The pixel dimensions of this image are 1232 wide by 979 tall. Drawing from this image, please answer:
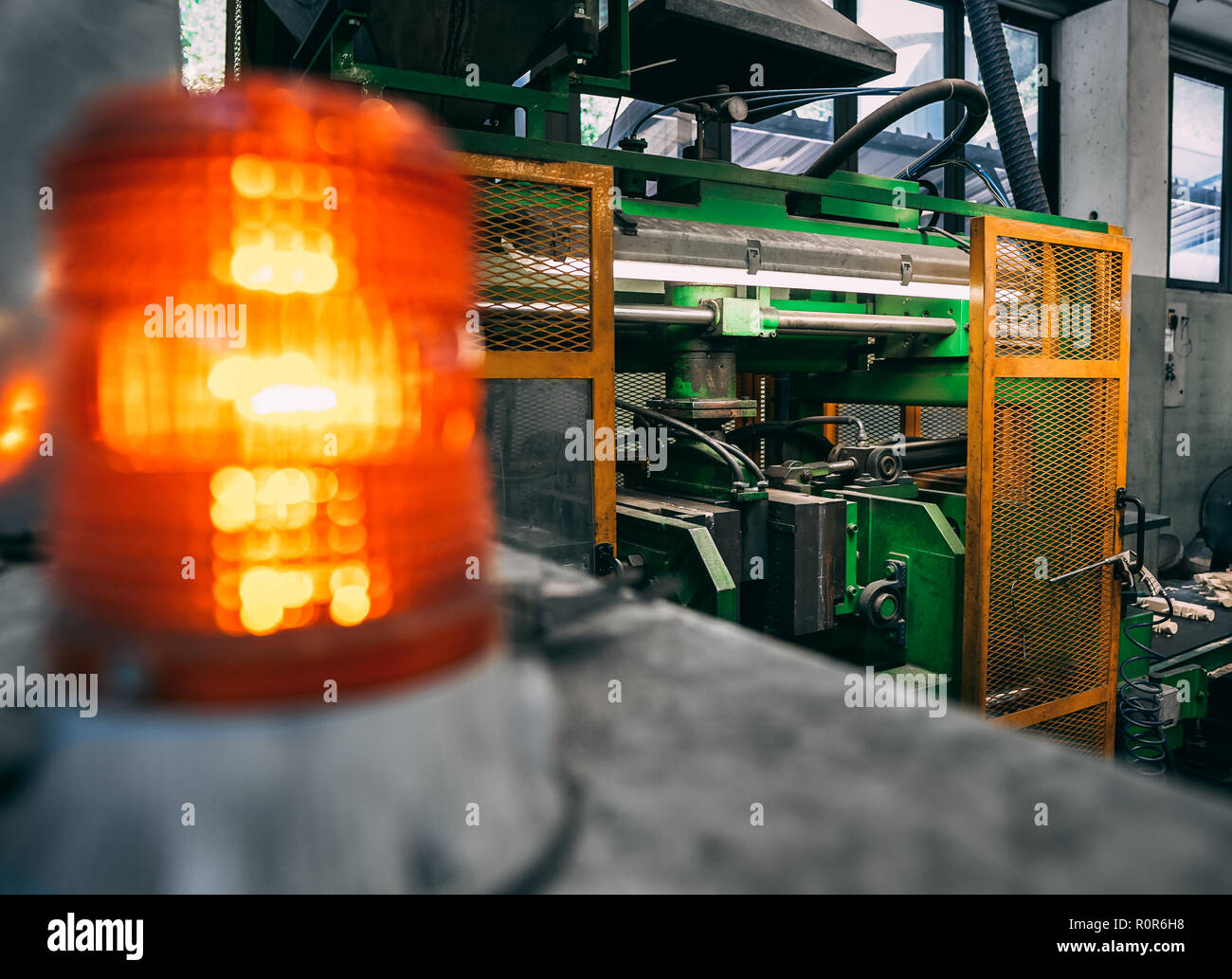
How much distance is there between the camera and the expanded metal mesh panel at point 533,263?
184cm

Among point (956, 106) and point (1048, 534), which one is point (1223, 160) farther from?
point (1048, 534)

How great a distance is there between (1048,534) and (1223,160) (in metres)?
6.82

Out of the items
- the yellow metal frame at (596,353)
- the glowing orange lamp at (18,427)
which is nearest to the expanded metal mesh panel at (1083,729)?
the yellow metal frame at (596,353)

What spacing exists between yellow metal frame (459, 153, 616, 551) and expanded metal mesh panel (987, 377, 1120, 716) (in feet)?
5.03

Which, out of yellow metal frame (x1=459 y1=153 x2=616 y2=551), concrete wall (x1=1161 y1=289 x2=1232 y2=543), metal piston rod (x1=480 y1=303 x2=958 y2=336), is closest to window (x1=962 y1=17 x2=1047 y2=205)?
concrete wall (x1=1161 y1=289 x2=1232 y2=543)

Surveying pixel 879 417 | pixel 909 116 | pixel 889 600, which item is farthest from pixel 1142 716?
pixel 909 116

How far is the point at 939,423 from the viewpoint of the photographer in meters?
4.52

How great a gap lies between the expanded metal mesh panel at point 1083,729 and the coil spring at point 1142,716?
214 millimetres

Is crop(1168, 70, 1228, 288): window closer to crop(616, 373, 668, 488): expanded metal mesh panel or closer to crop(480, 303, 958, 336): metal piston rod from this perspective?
crop(480, 303, 958, 336): metal piston rod

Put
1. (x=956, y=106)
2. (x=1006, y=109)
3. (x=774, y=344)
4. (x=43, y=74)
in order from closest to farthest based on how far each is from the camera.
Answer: (x=43, y=74) → (x=774, y=344) → (x=1006, y=109) → (x=956, y=106)

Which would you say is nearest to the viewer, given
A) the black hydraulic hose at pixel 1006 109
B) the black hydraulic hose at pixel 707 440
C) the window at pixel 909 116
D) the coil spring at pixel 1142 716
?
the black hydraulic hose at pixel 707 440

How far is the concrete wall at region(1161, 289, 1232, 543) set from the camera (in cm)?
677

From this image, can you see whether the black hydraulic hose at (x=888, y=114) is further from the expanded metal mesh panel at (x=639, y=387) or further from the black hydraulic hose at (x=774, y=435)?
the expanded metal mesh panel at (x=639, y=387)

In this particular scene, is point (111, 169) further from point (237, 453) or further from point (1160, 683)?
point (1160, 683)
